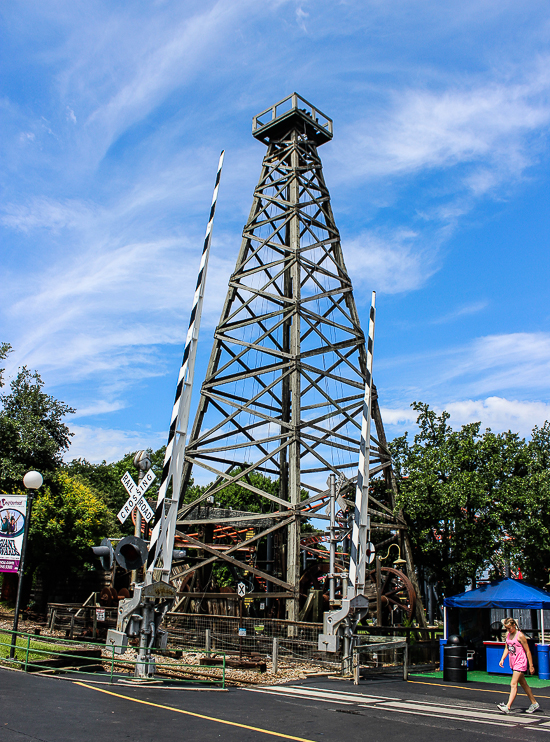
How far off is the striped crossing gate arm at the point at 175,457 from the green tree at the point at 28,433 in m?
16.6

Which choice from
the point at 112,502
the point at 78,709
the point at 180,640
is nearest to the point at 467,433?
the point at 180,640

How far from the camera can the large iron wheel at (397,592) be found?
1880 centimetres

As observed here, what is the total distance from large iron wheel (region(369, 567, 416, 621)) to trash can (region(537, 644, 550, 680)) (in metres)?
4.81

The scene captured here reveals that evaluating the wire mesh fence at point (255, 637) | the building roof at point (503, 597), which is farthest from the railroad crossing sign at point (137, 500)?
the building roof at point (503, 597)

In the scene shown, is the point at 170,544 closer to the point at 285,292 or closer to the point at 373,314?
the point at 373,314

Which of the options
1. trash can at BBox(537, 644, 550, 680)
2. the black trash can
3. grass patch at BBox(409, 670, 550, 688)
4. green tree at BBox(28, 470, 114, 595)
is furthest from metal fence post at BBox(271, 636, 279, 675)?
green tree at BBox(28, 470, 114, 595)

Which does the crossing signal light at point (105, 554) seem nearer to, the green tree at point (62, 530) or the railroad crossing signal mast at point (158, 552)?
the railroad crossing signal mast at point (158, 552)

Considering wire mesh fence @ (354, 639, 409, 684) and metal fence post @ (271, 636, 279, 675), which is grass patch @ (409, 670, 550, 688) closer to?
wire mesh fence @ (354, 639, 409, 684)

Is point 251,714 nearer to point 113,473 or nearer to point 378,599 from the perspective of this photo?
point 378,599

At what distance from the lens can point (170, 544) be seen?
1151cm

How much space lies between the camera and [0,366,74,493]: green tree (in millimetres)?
26250

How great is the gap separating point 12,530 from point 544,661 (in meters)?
12.6

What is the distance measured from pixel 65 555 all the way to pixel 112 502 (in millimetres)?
20537

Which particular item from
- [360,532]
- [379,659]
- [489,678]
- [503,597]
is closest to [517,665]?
[360,532]
